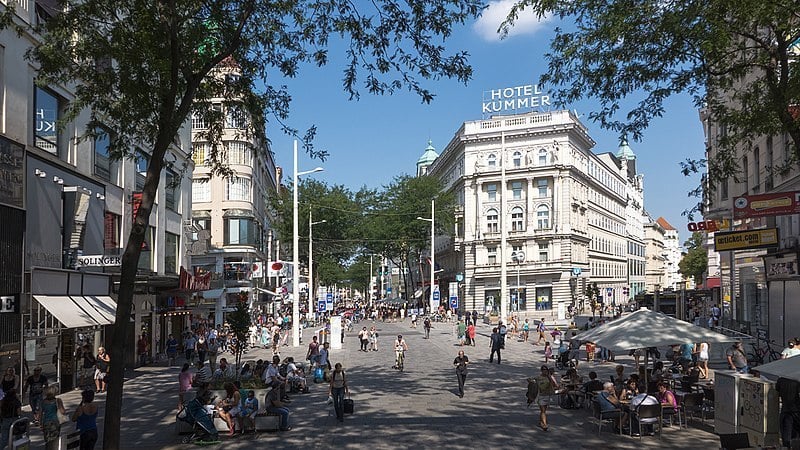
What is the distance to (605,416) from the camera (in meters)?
14.9

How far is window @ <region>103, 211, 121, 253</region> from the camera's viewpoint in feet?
87.4

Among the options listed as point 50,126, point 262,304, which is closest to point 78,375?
point 50,126

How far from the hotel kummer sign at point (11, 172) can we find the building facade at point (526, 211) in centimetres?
5825

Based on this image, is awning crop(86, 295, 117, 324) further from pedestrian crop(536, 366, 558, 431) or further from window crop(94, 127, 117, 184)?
pedestrian crop(536, 366, 558, 431)

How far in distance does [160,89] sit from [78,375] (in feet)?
43.9

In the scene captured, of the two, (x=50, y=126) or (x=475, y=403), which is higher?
(x=50, y=126)

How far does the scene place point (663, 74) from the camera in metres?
16.4

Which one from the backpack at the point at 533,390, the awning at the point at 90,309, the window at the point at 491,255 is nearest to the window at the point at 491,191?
the window at the point at 491,255

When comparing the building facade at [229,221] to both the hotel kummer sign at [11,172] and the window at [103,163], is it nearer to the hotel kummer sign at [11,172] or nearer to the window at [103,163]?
the window at [103,163]

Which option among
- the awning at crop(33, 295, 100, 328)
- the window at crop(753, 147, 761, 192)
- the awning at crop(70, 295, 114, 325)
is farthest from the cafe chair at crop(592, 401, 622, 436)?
the window at crop(753, 147, 761, 192)

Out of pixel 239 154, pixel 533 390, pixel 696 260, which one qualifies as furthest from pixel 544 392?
pixel 696 260

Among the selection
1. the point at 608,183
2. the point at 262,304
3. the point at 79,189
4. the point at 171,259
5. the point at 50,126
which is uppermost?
the point at 608,183

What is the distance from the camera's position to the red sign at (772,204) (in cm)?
2500

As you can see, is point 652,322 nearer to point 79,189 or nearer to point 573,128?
point 79,189
